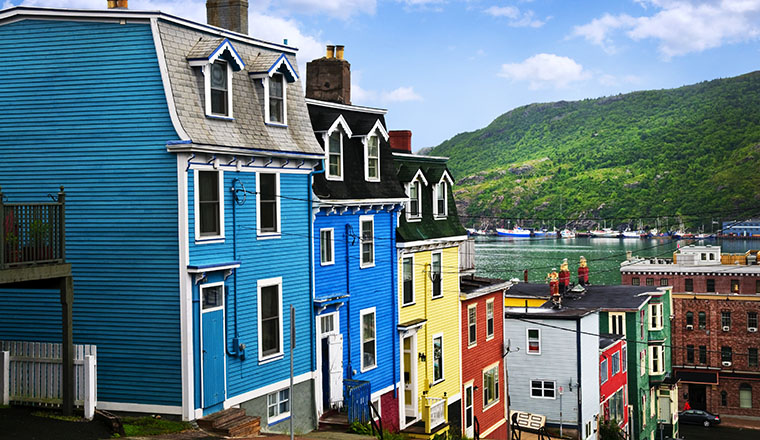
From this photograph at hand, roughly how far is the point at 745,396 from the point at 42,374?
89809mm

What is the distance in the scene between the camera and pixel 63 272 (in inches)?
752

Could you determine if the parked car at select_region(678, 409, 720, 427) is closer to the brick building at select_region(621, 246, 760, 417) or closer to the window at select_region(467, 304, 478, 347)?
the brick building at select_region(621, 246, 760, 417)

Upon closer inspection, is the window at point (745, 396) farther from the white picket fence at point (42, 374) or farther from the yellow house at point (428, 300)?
the white picket fence at point (42, 374)

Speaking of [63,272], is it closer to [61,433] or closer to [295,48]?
[61,433]

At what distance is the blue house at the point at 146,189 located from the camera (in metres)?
20.7

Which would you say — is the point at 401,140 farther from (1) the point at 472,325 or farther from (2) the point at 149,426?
(2) the point at 149,426

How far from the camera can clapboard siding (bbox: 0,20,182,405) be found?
68.2 feet

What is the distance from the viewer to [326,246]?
27.2m

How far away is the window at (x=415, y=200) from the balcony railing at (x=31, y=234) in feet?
51.3

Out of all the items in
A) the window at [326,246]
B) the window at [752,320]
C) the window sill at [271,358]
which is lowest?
the window at [752,320]

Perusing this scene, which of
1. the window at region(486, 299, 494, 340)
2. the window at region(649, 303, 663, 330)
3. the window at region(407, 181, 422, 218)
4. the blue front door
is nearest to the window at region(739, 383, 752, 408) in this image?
the window at region(649, 303, 663, 330)

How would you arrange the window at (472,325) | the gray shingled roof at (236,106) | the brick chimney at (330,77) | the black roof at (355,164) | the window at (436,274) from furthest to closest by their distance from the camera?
the window at (472,325)
the window at (436,274)
the brick chimney at (330,77)
the black roof at (355,164)
the gray shingled roof at (236,106)

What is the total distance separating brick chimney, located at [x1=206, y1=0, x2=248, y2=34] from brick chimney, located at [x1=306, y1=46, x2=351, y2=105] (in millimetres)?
5818

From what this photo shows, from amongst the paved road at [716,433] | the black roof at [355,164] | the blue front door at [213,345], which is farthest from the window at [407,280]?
the paved road at [716,433]
